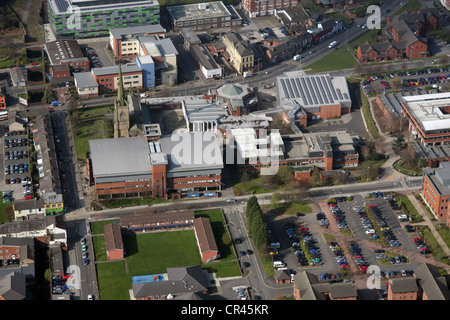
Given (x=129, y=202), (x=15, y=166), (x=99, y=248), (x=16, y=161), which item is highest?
(x=16, y=161)

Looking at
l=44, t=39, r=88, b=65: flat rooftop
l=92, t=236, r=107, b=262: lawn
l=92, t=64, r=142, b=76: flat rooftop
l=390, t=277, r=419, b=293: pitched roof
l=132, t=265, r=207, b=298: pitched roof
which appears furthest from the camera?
l=44, t=39, r=88, b=65: flat rooftop

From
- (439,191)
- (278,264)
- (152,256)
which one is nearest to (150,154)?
(152,256)

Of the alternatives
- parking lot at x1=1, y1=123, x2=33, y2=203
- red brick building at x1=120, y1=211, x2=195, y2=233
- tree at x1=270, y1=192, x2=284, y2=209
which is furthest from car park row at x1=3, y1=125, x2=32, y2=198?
tree at x1=270, y1=192, x2=284, y2=209

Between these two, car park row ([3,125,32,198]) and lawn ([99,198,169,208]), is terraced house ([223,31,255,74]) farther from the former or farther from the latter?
lawn ([99,198,169,208])

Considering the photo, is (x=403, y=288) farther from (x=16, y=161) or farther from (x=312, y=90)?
(x=16, y=161)

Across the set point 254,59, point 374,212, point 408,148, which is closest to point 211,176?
point 374,212

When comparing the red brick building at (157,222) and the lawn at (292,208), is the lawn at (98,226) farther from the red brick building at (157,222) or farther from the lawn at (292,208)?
the lawn at (292,208)
